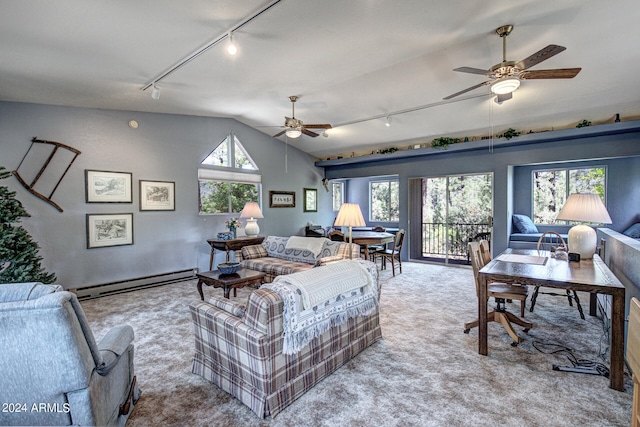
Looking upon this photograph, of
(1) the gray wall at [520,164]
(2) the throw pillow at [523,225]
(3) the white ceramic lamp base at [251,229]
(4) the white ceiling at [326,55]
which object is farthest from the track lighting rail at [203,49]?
(2) the throw pillow at [523,225]

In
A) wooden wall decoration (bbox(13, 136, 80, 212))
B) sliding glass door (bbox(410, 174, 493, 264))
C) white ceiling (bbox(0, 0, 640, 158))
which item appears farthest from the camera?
sliding glass door (bbox(410, 174, 493, 264))

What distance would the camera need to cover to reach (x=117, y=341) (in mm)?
1736

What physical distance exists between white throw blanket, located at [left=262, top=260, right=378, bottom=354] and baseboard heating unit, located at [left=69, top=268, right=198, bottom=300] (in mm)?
3933

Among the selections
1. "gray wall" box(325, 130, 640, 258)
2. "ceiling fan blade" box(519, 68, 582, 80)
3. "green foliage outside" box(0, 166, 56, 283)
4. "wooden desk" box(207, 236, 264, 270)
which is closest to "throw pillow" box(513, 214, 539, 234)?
"gray wall" box(325, 130, 640, 258)

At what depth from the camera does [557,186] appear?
6.80 meters

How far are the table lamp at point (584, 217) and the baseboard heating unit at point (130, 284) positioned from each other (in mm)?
5740

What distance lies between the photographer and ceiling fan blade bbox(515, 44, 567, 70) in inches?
92.4

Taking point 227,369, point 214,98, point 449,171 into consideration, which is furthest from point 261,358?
point 449,171

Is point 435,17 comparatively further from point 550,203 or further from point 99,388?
point 550,203

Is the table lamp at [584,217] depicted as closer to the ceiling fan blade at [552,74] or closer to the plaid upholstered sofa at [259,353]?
the ceiling fan blade at [552,74]

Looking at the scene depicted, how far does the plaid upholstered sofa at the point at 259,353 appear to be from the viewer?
73.3 inches

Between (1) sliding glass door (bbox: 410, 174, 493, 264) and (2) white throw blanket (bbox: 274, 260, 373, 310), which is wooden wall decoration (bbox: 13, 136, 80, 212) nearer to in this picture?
(2) white throw blanket (bbox: 274, 260, 373, 310)

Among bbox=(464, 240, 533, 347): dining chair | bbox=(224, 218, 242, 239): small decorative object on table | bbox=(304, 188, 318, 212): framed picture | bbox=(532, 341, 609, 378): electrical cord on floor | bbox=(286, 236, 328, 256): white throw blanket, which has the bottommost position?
bbox=(532, 341, 609, 378): electrical cord on floor

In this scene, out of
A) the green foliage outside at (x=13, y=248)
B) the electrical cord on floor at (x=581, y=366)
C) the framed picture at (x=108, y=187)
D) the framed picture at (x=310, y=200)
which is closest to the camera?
the electrical cord on floor at (x=581, y=366)
